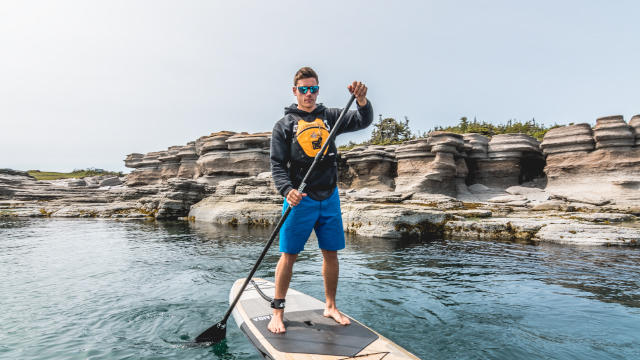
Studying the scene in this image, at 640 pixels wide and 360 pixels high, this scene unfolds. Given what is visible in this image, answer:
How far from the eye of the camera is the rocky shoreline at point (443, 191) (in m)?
12.9

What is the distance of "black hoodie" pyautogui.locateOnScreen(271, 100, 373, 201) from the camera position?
11.4ft

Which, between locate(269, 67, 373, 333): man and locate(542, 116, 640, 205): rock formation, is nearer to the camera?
locate(269, 67, 373, 333): man

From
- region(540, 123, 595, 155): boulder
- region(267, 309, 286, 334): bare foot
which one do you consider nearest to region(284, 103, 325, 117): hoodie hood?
region(267, 309, 286, 334): bare foot

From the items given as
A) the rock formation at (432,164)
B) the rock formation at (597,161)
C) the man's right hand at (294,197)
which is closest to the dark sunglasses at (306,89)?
the man's right hand at (294,197)

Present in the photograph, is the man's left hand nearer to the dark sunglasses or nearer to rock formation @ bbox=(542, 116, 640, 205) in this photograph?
the dark sunglasses

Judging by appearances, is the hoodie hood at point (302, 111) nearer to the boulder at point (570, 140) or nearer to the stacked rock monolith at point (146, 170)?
the boulder at point (570, 140)

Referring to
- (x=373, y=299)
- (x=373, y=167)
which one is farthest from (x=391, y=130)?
(x=373, y=299)

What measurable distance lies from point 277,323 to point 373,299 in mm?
2167

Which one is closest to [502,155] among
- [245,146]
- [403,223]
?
[403,223]

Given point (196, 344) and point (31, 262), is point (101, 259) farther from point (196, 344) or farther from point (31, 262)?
point (196, 344)

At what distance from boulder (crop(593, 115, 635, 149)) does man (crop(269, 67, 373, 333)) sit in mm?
24092

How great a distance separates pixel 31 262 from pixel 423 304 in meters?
8.94

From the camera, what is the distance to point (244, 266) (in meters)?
7.87

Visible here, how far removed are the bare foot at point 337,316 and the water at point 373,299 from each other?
0.62 metres
